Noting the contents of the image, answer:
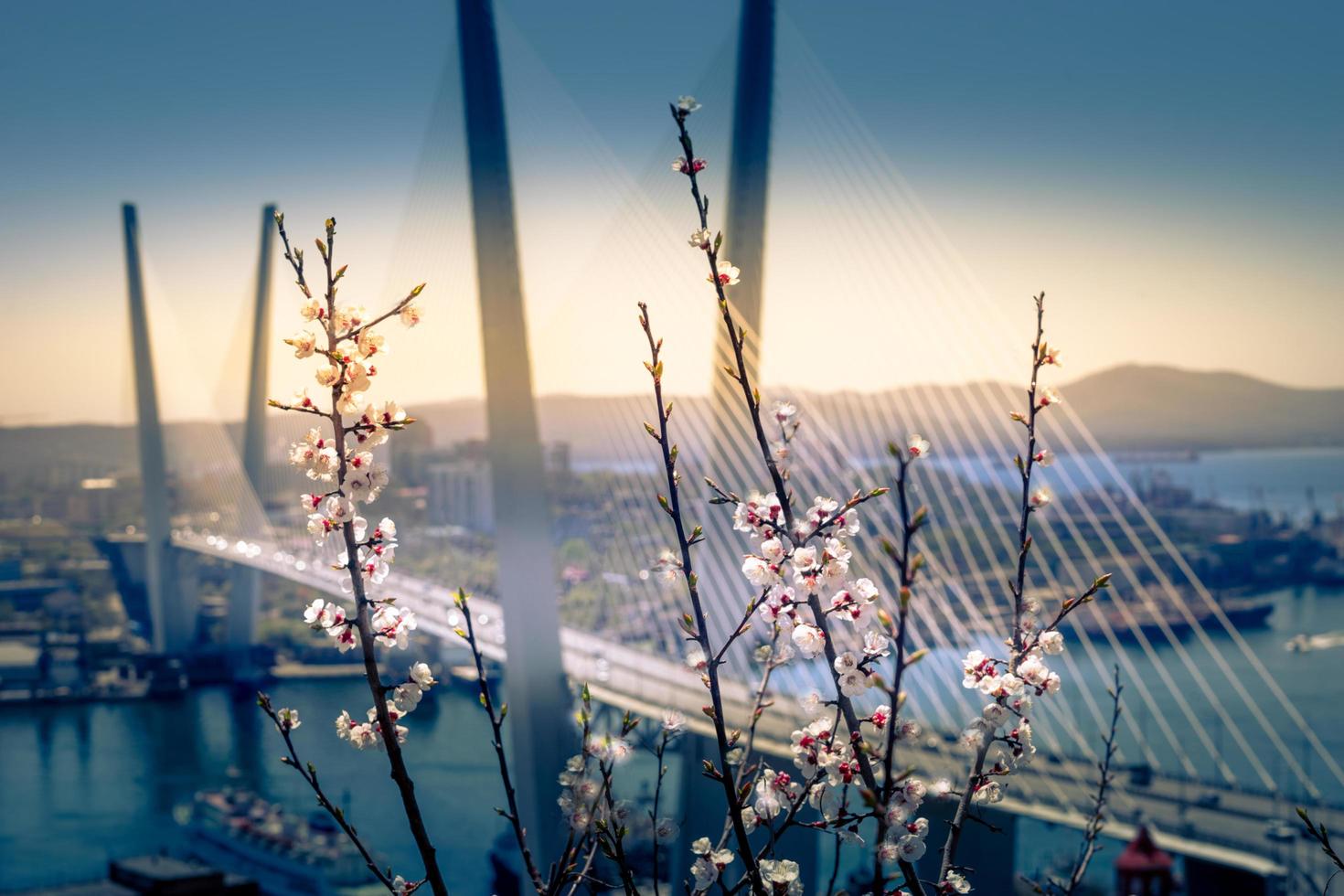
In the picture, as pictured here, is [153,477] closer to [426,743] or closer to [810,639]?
[426,743]

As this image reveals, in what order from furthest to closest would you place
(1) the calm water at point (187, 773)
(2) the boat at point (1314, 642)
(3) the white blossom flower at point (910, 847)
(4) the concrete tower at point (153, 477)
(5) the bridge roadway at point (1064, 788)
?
1. (4) the concrete tower at point (153, 477)
2. (2) the boat at point (1314, 642)
3. (1) the calm water at point (187, 773)
4. (5) the bridge roadway at point (1064, 788)
5. (3) the white blossom flower at point (910, 847)

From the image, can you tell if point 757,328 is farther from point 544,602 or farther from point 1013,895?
point 1013,895

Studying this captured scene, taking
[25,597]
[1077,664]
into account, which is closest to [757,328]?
[1077,664]

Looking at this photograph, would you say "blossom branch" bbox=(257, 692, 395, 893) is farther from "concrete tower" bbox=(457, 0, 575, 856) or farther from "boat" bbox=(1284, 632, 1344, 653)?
"boat" bbox=(1284, 632, 1344, 653)

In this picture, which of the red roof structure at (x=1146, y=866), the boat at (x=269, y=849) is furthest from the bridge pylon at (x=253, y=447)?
the red roof structure at (x=1146, y=866)

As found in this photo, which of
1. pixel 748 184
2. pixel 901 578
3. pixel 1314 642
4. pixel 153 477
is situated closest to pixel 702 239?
pixel 901 578

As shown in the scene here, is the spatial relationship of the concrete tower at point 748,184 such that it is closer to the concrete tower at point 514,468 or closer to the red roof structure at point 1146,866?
the concrete tower at point 514,468
